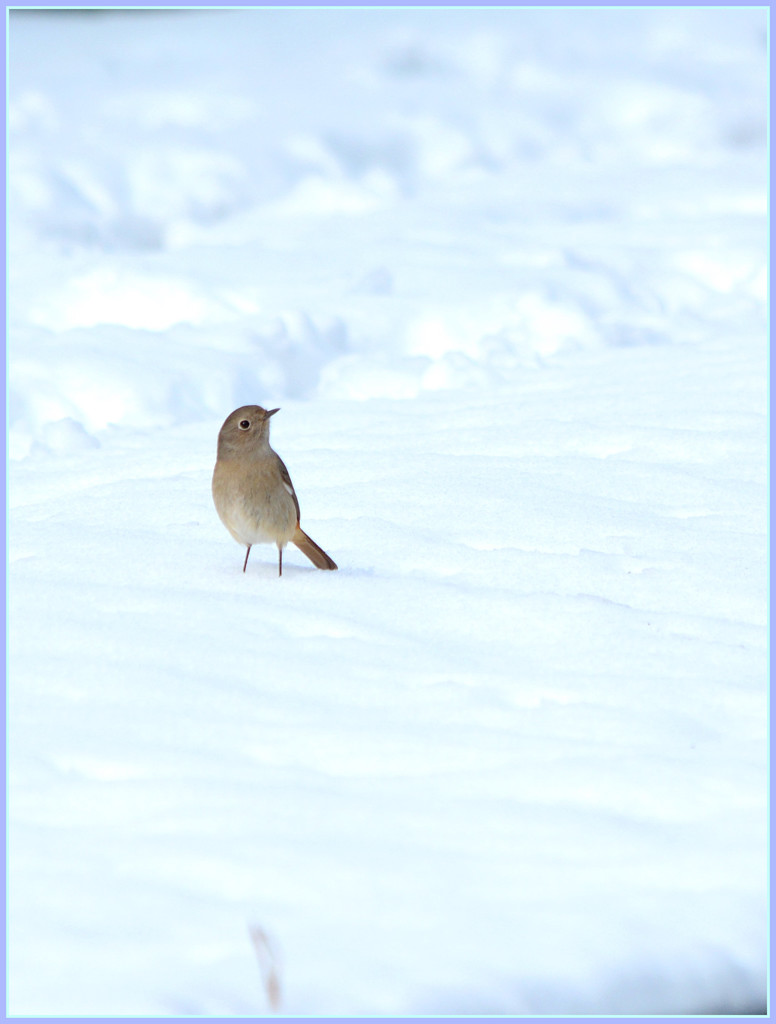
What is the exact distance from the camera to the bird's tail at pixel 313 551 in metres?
3.58

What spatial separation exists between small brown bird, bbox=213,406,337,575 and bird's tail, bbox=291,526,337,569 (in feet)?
0.19

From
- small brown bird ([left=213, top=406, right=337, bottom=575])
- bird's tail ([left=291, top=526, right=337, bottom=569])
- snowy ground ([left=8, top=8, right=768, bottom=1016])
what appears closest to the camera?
snowy ground ([left=8, top=8, right=768, bottom=1016])

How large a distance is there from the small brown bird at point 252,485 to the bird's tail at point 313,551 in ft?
0.19

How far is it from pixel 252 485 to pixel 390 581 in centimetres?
47

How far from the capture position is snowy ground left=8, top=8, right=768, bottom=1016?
1940 millimetres

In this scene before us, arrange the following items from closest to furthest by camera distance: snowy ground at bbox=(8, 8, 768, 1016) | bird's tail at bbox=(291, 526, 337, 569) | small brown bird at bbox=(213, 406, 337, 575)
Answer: snowy ground at bbox=(8, 8, 768, 1016)
small brown bird at bbox=(213, 406, 337, 575)
bird's tail at bbox=(291, 526, 337, 569)

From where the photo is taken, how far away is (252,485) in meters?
3.44

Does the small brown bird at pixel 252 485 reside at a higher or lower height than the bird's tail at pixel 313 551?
higher

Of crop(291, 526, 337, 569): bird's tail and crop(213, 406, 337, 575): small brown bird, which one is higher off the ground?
crop(213, 406, 337, 575): small brown bird

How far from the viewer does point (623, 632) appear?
10.0 ft

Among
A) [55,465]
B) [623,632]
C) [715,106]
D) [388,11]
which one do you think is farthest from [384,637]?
[388,11]

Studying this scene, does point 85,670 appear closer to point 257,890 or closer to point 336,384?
point 257,890

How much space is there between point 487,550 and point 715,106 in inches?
312

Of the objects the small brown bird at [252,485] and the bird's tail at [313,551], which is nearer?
the small brown bird at [252,485]
